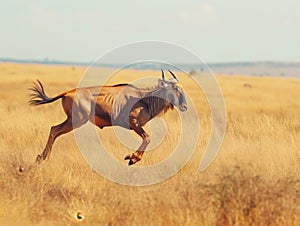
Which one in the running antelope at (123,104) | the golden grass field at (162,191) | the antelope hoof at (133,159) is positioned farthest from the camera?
the running antelope at (123,104)

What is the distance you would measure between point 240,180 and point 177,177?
63.7 inches

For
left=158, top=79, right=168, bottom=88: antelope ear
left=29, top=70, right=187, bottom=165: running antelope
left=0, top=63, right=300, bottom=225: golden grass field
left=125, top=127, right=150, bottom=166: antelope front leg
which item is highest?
left=158, top=79, right=168, bottom=88: antelope ear

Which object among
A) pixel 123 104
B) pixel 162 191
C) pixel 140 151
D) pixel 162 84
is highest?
pixel 162 84

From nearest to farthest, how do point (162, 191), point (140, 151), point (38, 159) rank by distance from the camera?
point (162, 191) → point (140, 151) → point (38, 159)

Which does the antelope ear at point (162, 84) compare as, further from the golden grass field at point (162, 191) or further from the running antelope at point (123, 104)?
the golden grass field at point (162, 191)

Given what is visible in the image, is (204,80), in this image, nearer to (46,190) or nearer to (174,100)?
(174,100)

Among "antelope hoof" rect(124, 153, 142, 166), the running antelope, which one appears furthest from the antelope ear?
"antelope hoof" rect(124, 153, 142, 166)

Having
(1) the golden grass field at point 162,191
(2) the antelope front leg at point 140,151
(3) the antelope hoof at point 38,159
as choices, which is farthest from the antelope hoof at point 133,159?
(3) the antelope hoof at point 38,159

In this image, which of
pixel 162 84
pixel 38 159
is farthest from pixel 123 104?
pixel 38 159

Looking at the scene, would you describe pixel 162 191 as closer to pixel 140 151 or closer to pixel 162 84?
pixel 140 151

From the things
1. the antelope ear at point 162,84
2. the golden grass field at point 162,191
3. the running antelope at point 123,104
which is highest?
the antelope ear at point 162,84

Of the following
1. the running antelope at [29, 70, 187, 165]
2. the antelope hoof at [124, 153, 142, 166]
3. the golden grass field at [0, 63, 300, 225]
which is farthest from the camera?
the running antelope at [29, 70, 187, 165]

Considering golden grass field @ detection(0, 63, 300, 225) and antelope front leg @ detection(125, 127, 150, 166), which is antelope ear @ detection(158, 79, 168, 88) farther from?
golden grass field @ detection(0, 63, 300, 225)

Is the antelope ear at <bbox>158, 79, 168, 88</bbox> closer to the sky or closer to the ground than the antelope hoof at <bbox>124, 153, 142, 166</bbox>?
closer to the sky
